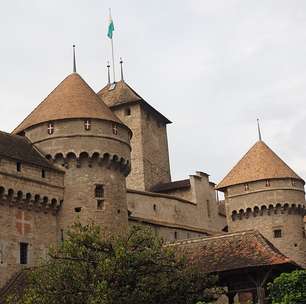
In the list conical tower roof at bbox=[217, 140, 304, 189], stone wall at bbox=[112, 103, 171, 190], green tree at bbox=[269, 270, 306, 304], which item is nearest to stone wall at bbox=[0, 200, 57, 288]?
green tree at bbox=[269, 270, 306, 304]

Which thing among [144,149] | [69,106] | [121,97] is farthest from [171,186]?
[69,106]

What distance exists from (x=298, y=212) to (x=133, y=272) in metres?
24.5

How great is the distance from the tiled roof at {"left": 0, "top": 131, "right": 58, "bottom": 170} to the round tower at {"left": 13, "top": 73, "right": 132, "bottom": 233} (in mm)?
451

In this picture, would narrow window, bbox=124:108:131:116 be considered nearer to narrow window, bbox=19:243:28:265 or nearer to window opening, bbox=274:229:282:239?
window opening, bbox=274:229:282:239

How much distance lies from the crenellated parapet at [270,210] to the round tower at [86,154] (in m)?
12.2

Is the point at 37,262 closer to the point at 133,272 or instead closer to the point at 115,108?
the point at 133,272

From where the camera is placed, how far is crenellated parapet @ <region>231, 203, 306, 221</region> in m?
45.7

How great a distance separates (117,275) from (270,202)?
2378 cm

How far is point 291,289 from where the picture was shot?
25.0 meters

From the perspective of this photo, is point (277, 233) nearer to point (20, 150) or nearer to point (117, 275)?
point (20, 150)

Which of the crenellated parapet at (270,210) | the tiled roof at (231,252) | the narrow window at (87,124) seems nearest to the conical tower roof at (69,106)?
the narrow window at (87,124)

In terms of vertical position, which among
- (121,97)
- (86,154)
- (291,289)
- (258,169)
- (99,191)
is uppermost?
(121,97)

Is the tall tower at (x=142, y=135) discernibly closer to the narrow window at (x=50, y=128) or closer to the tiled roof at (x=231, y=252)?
the narrow window at (x=50, y=128)

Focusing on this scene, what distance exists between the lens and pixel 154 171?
5681cm
